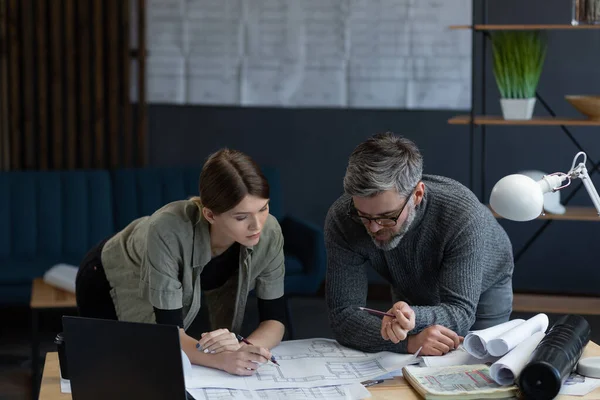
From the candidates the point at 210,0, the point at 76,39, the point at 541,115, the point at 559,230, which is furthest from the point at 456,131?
the point at 76,39

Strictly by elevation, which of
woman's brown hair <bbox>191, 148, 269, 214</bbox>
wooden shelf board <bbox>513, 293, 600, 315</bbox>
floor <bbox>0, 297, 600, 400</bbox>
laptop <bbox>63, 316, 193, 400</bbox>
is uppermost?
woman's brown hair <bbox>191, 148, 269, 214</bbox>

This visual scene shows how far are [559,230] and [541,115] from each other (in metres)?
0.69

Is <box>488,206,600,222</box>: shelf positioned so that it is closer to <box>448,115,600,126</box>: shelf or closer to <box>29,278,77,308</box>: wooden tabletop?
<box>448,115,600,126</box>: shelf

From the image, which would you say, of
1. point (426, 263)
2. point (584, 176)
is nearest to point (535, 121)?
point (426, 263)

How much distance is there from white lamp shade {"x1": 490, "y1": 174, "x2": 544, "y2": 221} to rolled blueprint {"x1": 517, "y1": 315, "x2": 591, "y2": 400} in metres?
0.29

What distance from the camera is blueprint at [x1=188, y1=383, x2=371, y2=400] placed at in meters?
1.96

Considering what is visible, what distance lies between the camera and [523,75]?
461 cm

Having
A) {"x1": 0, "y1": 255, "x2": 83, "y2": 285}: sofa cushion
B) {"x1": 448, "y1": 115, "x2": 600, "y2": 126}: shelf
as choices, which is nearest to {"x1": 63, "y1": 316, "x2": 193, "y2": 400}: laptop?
{"x1": 0, "y1": 255, "x2": 83, "y2": 285}: sofa cushion

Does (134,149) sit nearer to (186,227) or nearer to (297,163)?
(297,163)


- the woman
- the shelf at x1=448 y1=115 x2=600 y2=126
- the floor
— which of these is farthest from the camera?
the shelf at x1=448 y1=115 x2=600 y2=126

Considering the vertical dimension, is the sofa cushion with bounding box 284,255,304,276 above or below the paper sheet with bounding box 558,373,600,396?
below

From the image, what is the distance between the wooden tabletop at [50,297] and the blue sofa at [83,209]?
1.77 feet

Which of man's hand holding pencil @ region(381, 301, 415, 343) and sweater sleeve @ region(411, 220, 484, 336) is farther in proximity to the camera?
sweater sleeve @ region(411, 220, 484, 336)

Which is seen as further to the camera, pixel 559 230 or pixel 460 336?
pixel 559 230
